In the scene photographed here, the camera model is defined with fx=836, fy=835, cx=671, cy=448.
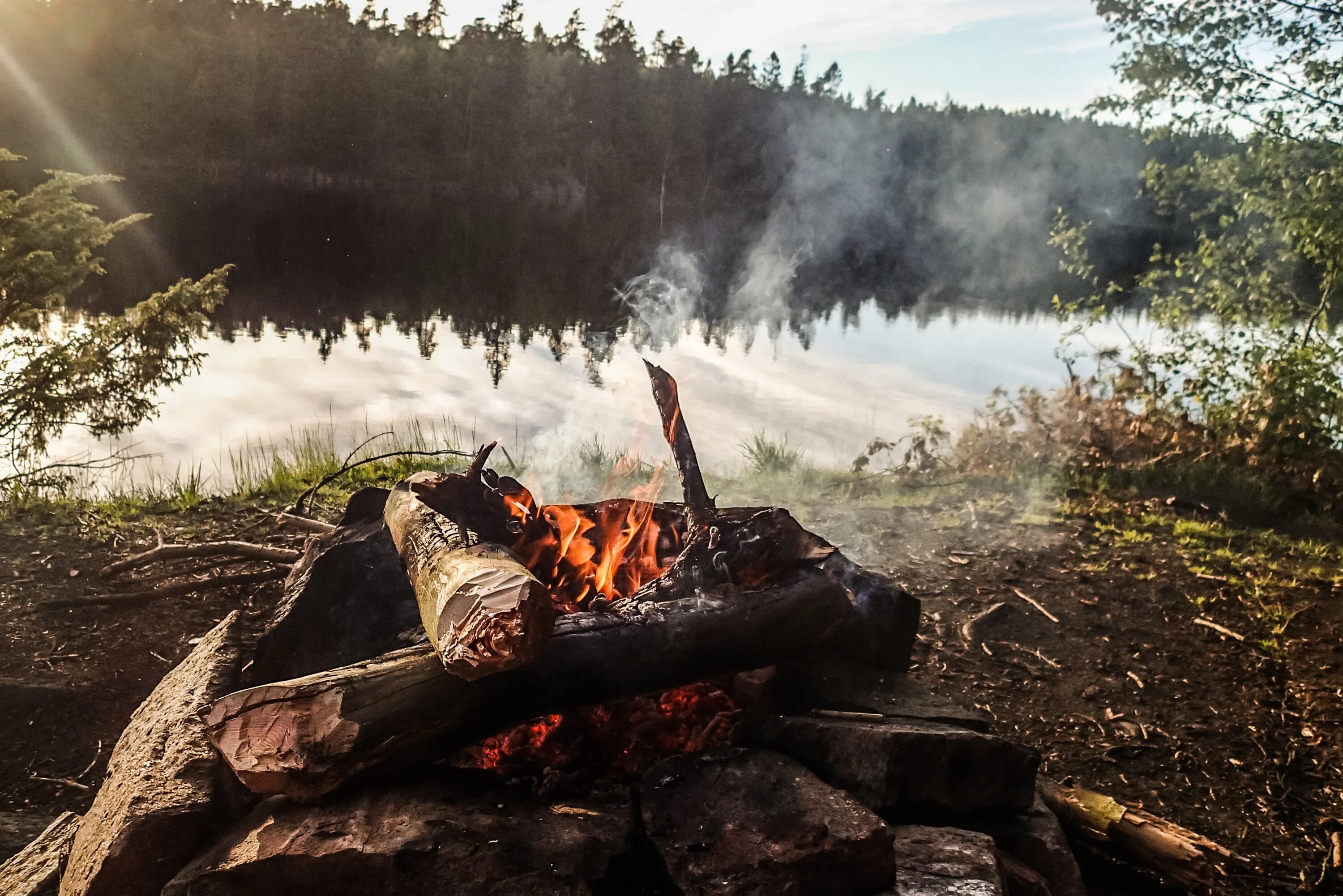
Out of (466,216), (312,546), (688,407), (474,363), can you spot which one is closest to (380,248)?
(466,216)

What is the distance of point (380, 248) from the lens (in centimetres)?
3055

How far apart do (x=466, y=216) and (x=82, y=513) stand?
39179 mm

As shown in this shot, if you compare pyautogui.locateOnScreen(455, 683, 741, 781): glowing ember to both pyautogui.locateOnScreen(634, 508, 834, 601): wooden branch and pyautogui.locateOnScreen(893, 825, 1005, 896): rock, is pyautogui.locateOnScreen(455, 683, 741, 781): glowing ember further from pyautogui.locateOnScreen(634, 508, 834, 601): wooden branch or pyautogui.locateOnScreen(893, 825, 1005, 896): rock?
pyautogui.locateOnScreen(893, 825, 1005, 896): rock

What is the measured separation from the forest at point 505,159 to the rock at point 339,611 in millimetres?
20837

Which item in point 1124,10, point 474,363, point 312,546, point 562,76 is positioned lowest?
point 474,363

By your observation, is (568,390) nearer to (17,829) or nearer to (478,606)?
(17,829)

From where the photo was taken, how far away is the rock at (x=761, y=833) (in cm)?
251

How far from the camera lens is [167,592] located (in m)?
5.15

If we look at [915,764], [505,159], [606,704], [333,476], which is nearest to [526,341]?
[333,476]

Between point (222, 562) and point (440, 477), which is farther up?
point (440, 477)

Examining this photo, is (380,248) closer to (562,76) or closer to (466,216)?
(466,216)

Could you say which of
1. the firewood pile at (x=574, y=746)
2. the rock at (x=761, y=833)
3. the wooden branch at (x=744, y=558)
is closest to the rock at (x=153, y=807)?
the firewood pile at (x=574, y=746)

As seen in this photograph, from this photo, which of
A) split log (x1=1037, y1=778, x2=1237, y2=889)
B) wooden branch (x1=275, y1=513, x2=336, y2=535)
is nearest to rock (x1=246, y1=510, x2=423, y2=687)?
wooden branch (x1=275, y1=513, x2=336, y2=535)

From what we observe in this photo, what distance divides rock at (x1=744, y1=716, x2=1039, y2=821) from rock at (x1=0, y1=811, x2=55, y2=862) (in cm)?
291
